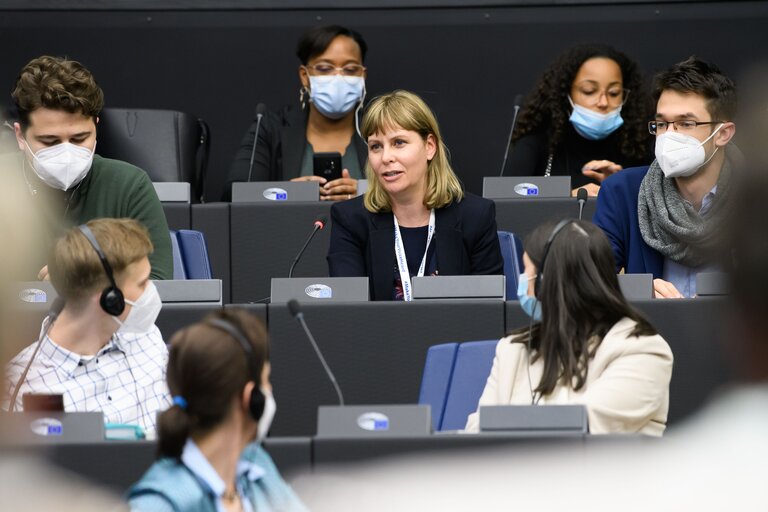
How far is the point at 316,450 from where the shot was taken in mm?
2641

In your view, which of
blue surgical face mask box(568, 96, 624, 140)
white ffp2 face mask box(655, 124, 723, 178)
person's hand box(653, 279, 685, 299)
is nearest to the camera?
person's hand box(653, 279, 685, 299)

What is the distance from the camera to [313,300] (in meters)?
3.99

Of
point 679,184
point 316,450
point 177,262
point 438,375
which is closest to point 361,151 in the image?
point 177,262

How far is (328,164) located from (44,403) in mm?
2887

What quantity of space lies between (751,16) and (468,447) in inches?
197

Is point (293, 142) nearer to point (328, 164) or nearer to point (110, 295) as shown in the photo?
point (328, 164)

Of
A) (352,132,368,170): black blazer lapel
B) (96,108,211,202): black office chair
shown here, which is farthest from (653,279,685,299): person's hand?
(96,108,211,202): black office chair

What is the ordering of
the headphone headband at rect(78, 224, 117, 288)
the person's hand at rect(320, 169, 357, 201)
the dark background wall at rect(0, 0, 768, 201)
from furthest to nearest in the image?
the dark background wall at rect(0, 0, 768, 201) → the person's hand at rect(320, 169, 357, 201) → the headphone headband at rect(78, 224, 117, 288)

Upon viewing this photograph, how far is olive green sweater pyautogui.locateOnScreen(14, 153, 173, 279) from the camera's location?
4.30 m

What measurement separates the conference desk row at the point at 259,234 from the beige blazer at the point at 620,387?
1971 mm

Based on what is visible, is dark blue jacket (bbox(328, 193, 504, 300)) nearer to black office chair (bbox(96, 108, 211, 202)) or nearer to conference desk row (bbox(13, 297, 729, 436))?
conference desk row (bbox(13, 297, 729, 436))

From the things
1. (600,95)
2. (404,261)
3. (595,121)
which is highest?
(600,95)

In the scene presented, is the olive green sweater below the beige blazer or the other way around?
the other way around

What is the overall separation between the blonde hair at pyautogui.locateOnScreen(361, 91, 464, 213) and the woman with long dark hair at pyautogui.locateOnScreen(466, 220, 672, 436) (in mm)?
1272
